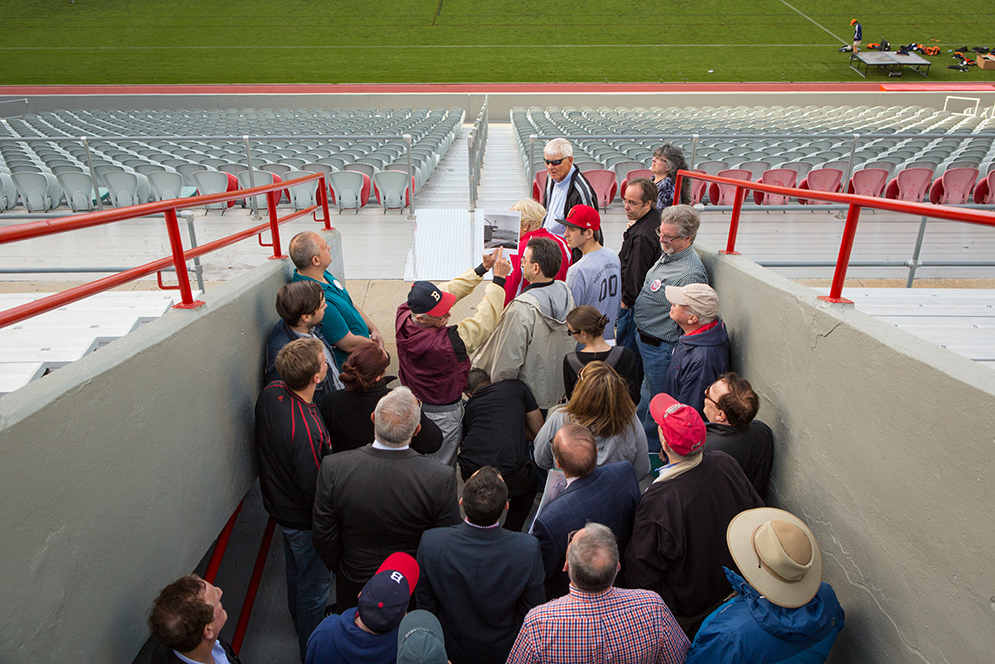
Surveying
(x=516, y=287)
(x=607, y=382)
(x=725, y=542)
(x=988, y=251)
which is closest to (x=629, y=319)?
(x=516, y=287)

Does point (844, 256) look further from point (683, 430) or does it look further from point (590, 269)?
point (590, 269)

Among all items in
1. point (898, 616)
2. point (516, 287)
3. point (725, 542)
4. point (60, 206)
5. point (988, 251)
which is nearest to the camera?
point (898, 616)

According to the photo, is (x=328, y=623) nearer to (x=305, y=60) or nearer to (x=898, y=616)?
(x=898, y=616)

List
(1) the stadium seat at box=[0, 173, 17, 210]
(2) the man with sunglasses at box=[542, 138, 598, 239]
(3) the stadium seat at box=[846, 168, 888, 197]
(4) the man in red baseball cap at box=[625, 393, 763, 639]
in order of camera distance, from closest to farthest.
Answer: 1. (4) the man in red baseball cap at box=[625, 393, 763, 639]
2. (2) the man with sunglasses at box=[542, 138, 598, 239]
3. (3) the stadium seat at box=[846, 168, 888, 197]
4. (1) the stadium seat at box=[0, 173, 17, 210]

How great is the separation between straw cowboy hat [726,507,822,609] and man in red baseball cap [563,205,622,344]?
226 centimetres

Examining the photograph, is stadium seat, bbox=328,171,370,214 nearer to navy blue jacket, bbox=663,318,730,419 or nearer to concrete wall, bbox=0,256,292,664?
concrete wall, bbox=0,256,292,664

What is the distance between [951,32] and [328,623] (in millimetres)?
53615

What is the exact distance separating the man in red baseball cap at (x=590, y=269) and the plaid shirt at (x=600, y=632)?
2.42 meters

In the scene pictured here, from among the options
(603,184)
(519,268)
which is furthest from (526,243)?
(603,184)

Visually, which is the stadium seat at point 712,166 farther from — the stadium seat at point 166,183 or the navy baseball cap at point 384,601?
the navy baseball cap at point 384,601

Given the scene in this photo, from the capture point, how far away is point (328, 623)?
7.68 feet

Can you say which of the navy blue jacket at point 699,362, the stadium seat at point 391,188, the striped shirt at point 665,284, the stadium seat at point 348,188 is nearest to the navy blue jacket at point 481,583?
the navy blue jacket at point 699,362

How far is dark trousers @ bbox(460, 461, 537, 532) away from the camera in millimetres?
3254

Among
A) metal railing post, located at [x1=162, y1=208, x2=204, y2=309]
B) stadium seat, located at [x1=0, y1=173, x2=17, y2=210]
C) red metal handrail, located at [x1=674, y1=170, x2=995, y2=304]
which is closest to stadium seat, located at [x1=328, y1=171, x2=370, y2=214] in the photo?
stadium seat, located at [x1=0, y1=173, x2=17, y2=210]
